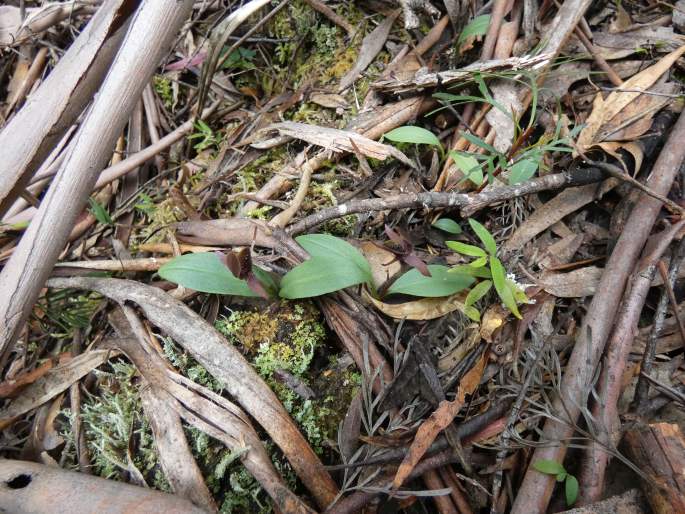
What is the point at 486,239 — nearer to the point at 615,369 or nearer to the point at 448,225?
the point at 448,225

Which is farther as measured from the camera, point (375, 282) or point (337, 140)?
point (337, 140)

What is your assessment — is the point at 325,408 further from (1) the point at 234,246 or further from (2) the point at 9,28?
(2) the point at 9,28

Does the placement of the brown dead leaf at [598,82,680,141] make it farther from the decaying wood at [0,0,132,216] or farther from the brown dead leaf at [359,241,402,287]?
the decaying wood at [0,0,132,216]

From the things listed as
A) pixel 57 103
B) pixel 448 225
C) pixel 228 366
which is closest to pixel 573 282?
pixel 448 225

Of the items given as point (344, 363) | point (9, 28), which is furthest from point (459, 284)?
point (9, 28)

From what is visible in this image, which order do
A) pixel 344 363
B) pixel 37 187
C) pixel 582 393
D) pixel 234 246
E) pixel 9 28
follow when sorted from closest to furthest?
pixel 582 393 → pixel 344 363 → pixel 234 246 → pixel 37 187 → pixel 9 28

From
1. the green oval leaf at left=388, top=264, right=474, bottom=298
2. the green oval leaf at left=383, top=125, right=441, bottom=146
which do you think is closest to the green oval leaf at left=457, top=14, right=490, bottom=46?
the green oval leaf at left=383, top=125, right=441, bottom=146
